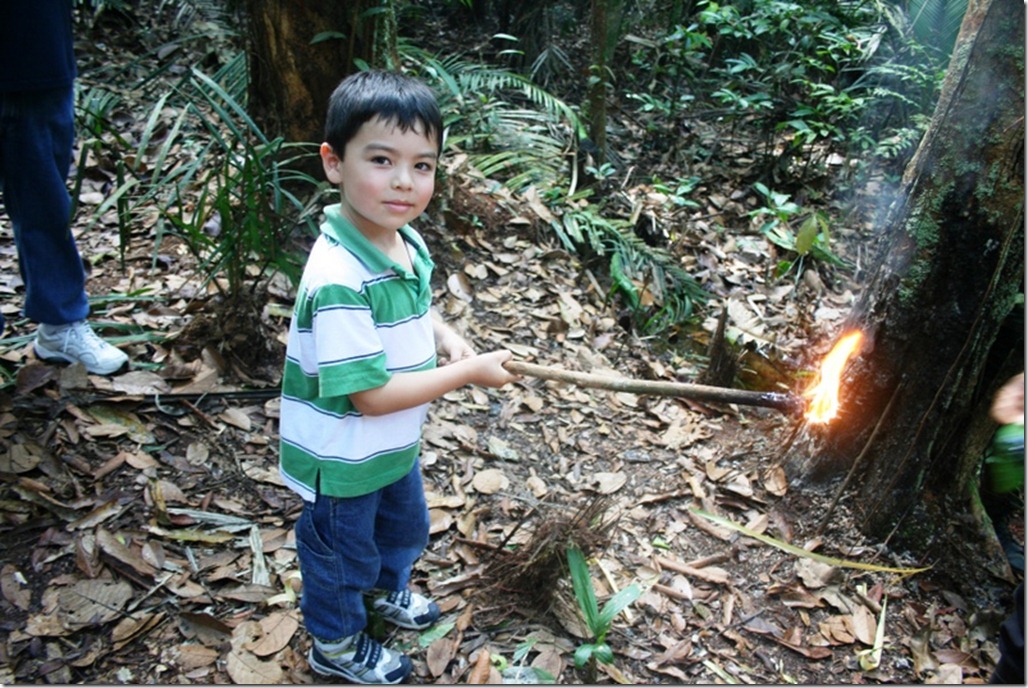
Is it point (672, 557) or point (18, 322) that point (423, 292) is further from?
point (18, 322)

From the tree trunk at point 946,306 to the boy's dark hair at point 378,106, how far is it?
154 cm

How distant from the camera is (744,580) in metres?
2.58

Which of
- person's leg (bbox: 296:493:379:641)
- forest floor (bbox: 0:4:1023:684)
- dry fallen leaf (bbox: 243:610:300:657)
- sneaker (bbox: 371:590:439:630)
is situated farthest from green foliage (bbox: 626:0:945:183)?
dry fallen leaf (bbox: 243:610:300:657)

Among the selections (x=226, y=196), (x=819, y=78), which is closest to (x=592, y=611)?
(x=226, y=196)

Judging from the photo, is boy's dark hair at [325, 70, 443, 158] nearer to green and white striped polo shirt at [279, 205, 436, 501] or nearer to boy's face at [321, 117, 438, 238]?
boy's face at [321, 117, 438, 238]

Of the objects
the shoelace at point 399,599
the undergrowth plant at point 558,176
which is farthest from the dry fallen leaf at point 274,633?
the undergrowth plant at point 558,176

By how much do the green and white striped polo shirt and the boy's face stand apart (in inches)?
2.9

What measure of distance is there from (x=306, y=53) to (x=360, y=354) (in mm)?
2249

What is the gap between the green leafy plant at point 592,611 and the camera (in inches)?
81.7

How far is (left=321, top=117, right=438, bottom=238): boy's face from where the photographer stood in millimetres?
1677

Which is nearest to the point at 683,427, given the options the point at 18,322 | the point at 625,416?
the point at 625,416

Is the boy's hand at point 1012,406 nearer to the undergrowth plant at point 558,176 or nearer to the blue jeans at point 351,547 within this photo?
the blue jeans at point 351,547

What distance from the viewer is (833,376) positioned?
2457 mm

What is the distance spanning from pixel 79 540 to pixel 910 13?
5741 millimetres
